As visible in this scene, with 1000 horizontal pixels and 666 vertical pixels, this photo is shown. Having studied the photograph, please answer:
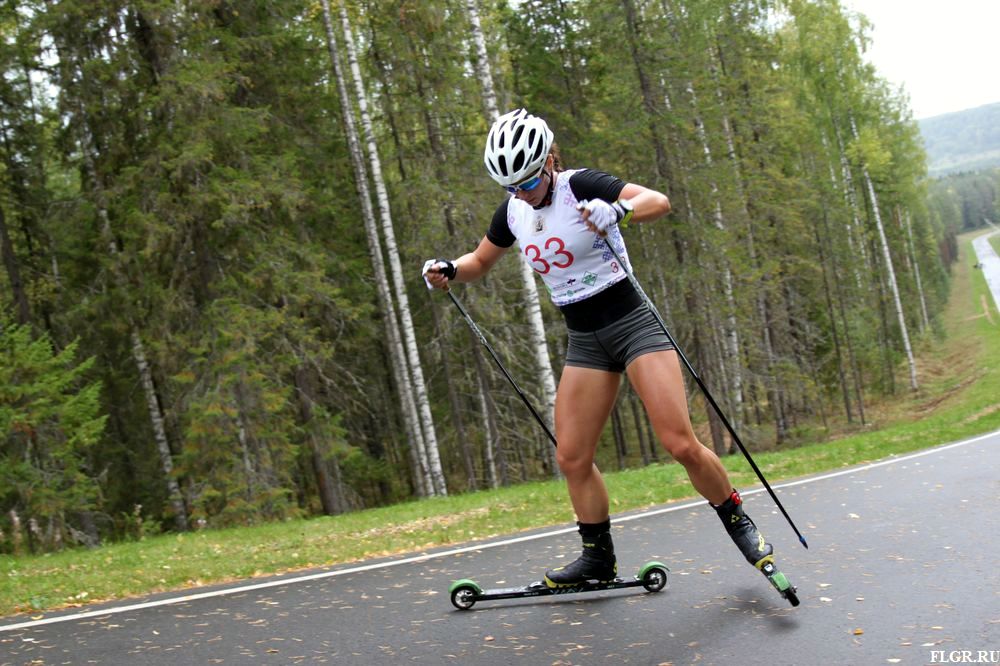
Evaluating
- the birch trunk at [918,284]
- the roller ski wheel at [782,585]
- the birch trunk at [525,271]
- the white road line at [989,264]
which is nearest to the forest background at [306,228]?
the birch trunk at [525,271]

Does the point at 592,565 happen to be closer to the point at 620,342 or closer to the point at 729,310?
the point at 620,342

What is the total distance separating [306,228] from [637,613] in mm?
18772

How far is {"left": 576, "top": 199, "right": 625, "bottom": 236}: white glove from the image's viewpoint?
14.6 feet

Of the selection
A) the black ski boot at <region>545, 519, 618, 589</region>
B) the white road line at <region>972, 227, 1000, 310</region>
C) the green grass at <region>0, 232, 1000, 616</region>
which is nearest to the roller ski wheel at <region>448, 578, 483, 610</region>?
the black ski boot at <region>545, 519, 618, 589</region>

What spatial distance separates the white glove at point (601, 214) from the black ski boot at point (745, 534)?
1542mm

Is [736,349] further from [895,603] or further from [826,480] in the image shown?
[895,603]

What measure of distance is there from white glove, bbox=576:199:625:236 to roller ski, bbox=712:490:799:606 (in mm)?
1542

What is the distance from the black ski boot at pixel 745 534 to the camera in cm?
461

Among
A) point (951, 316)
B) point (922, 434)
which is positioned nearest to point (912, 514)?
point (922, 434)

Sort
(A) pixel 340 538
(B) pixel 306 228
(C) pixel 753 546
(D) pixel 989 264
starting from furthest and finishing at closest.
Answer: (D) pixel 989 264 → (B) pixel 306 228 → (A) pixel 340 538 → (C) pixel 753 546

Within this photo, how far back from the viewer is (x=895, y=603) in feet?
14.4

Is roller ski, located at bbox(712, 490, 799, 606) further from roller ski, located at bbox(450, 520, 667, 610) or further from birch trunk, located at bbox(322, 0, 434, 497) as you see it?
birch trunk, located at bbox(322, 0, 434, 497)

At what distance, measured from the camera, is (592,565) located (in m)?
5.21

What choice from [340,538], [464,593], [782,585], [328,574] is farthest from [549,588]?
[340,538]
